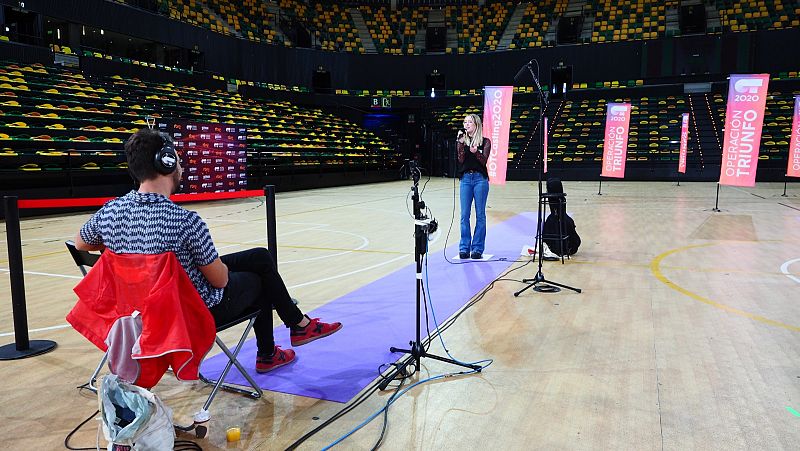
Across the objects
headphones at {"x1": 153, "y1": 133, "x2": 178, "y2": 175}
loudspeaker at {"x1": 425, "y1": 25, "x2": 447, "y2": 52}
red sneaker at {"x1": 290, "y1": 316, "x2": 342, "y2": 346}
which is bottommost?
red sneaker at {"x1": 290, "y1": 316, "x2": 342, "y2": 346}

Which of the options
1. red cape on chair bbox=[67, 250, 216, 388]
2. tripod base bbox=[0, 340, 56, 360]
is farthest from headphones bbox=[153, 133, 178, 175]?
tripod base bbox=[0, 340, 56, 360]

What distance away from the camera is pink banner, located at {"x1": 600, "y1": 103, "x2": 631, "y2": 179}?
1290cm

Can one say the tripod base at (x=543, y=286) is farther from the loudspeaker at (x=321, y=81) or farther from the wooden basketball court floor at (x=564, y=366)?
the loudspeaker at (x=321, y=81)

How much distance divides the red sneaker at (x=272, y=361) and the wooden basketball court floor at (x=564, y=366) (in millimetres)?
274

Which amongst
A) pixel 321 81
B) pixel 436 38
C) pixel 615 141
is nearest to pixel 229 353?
pixel 615 141

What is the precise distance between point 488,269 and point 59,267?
14.0ft

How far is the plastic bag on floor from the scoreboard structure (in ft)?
32.8

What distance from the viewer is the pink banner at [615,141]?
12898 mm

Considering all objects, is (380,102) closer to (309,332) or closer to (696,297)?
(696,297)

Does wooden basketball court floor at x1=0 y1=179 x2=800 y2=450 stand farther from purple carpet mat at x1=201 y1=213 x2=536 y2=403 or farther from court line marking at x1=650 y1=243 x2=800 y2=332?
purple carpet mat at x1=201 y1=213 x2=536 y2=403

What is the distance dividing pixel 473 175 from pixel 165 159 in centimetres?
394

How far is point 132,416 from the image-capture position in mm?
1745

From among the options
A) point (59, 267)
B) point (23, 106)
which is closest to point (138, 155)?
point (59, 267)

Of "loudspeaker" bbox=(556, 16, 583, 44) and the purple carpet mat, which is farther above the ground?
"loudspeaker" bbox=(556, 16, 583, 44)
